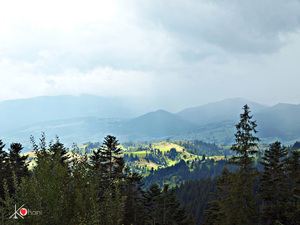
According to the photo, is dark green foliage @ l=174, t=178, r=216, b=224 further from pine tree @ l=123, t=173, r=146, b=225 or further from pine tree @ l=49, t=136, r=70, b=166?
pine tree @ l=49, t=136, r=70, b=166

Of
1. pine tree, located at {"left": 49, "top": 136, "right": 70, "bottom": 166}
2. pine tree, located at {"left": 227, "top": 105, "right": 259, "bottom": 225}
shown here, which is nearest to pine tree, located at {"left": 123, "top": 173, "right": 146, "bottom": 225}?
pine tree, located at {"left": 49, "top": 136, "right": 70, "bottom": 166}

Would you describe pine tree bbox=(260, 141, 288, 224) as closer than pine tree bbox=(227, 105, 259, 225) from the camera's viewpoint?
No

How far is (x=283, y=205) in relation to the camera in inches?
1206

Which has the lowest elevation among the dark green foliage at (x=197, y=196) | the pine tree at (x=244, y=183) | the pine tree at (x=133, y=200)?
the dark green foliage at (x=197, y=196)

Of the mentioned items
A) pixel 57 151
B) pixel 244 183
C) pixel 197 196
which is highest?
pixel 57 151

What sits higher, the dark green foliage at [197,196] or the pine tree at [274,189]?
the pine tree at [274,189]

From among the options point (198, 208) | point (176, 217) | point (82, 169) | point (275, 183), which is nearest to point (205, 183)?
point (198, 208)

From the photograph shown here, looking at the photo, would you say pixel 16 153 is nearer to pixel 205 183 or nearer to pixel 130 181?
pixel 130 181

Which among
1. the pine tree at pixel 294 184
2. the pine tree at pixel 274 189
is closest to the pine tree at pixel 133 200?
the pine tree at pixel 274 189

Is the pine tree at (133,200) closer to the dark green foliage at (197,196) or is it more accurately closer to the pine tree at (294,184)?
the pine tree at (294,184)

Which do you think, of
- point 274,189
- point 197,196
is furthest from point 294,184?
point 197,196

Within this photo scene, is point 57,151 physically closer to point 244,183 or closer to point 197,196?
point 244,183

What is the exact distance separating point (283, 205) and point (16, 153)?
140 feet

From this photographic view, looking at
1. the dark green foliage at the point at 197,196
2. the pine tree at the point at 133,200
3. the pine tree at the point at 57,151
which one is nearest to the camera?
the pine tree at the point at 57,151
